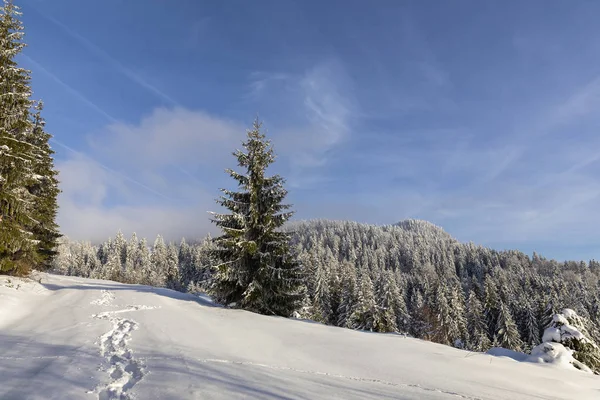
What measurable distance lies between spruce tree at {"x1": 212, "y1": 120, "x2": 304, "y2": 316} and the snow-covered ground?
4.53 metres

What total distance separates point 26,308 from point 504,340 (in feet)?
186

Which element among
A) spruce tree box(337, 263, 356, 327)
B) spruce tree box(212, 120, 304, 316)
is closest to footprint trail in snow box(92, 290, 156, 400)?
spruce tree box(212, 120, 304, 316)

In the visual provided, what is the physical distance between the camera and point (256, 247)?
16859mm

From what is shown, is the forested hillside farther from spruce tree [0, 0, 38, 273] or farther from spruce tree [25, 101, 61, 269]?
spruce tree [25, 101, 61, 269]

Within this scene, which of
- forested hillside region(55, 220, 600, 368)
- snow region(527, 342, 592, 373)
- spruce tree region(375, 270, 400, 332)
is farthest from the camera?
forested hillside region(55, 220, 600, 368)

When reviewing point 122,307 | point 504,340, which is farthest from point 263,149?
point 504,340

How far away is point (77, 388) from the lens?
5121 millimetres

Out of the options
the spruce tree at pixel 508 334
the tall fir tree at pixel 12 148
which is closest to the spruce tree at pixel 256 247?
the tall fir tree at pixel 12 148

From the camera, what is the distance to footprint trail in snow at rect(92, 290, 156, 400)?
510 centimetres

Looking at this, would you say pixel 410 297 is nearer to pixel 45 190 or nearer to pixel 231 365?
pixel 45 190

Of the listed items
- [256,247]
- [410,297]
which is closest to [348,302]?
[256,247]

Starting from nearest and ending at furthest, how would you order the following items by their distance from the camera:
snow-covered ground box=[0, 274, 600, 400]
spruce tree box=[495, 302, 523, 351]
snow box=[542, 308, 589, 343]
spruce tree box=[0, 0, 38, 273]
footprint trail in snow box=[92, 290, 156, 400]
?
footprint trail in snow box=[92, 290, 156, 400]
snow-covered ground box=[0, 274, 600, 400]
snow box=[542, 308, 589, 343]
spruce tree box=[0, 0, 38, 273]
spruce tree box=[495, 302, 523, 351]

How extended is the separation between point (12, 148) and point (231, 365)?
54.9ft

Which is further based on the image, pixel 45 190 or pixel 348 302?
pixel 348 302
